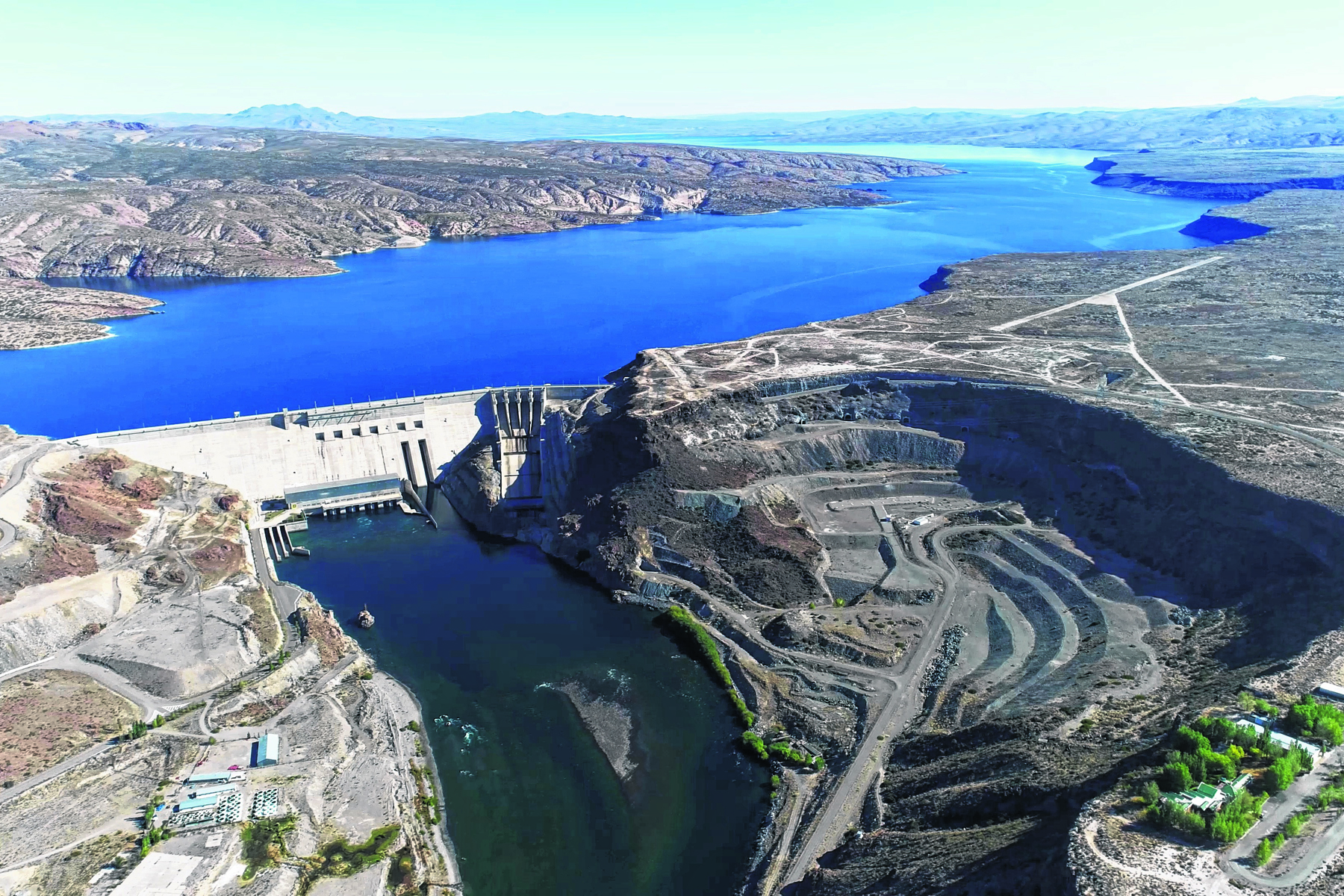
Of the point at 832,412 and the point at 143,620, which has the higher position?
the point at 832,412

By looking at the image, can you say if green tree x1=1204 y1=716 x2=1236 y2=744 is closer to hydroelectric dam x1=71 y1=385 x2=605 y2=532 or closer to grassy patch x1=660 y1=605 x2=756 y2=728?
grassy patch x1=660 y1=605 x2=756 y2=728

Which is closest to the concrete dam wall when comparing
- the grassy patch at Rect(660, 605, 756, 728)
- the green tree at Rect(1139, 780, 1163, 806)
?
the grassy patch at Rect(660, 605, 756, 728)

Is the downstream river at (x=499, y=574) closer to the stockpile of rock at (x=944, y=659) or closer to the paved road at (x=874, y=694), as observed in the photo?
the paved road at (x=874, y=694)

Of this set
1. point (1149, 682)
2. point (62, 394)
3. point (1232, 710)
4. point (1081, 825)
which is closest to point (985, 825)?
point (1081, 825)

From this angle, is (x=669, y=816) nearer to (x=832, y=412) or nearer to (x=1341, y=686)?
(x=1341, y=686)

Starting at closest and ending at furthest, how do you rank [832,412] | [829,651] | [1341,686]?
1. [1341,686]
2. [829,651]
3. [832,412]

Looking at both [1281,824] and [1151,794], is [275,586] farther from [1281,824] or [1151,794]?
[1281,824]

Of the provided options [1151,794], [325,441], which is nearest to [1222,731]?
[1151,794]
